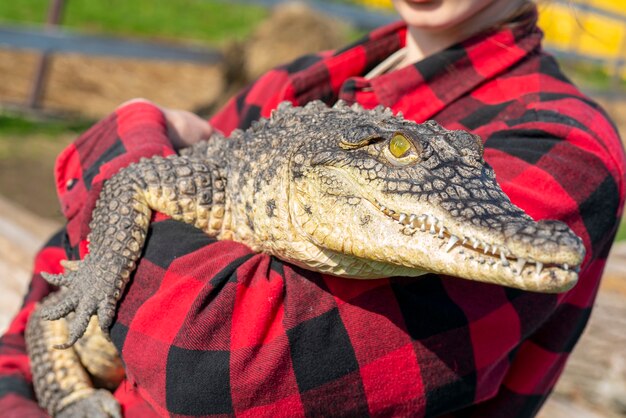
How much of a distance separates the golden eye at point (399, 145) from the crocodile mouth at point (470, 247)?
10 centimetres

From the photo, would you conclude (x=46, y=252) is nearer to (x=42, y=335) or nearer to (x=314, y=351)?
(x=42, y=335)

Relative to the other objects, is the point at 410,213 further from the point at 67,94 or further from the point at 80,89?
the point at 80,89

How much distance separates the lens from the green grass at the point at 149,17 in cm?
1015

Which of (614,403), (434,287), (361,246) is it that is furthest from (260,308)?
(614,403)

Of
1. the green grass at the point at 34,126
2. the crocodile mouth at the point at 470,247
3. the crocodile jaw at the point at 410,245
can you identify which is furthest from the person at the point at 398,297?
the green grass at the point at 34,126

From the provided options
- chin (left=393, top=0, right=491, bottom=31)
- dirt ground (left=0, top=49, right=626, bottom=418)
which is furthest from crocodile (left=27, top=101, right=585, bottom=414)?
dirt ground (left=0, top=49, right=626, bottom=418)

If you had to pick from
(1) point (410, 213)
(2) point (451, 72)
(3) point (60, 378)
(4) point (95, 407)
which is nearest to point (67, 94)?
(3) point (60, 378)

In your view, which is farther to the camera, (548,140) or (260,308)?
(548,140)

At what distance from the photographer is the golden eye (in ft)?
4.79

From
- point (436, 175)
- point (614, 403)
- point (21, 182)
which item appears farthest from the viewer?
point (21, 182)

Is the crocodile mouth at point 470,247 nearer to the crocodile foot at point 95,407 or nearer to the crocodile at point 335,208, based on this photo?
the crocodile at point 335,208

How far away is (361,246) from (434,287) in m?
0.26

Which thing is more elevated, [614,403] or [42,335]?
[42,335]

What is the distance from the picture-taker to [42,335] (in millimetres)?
2162
